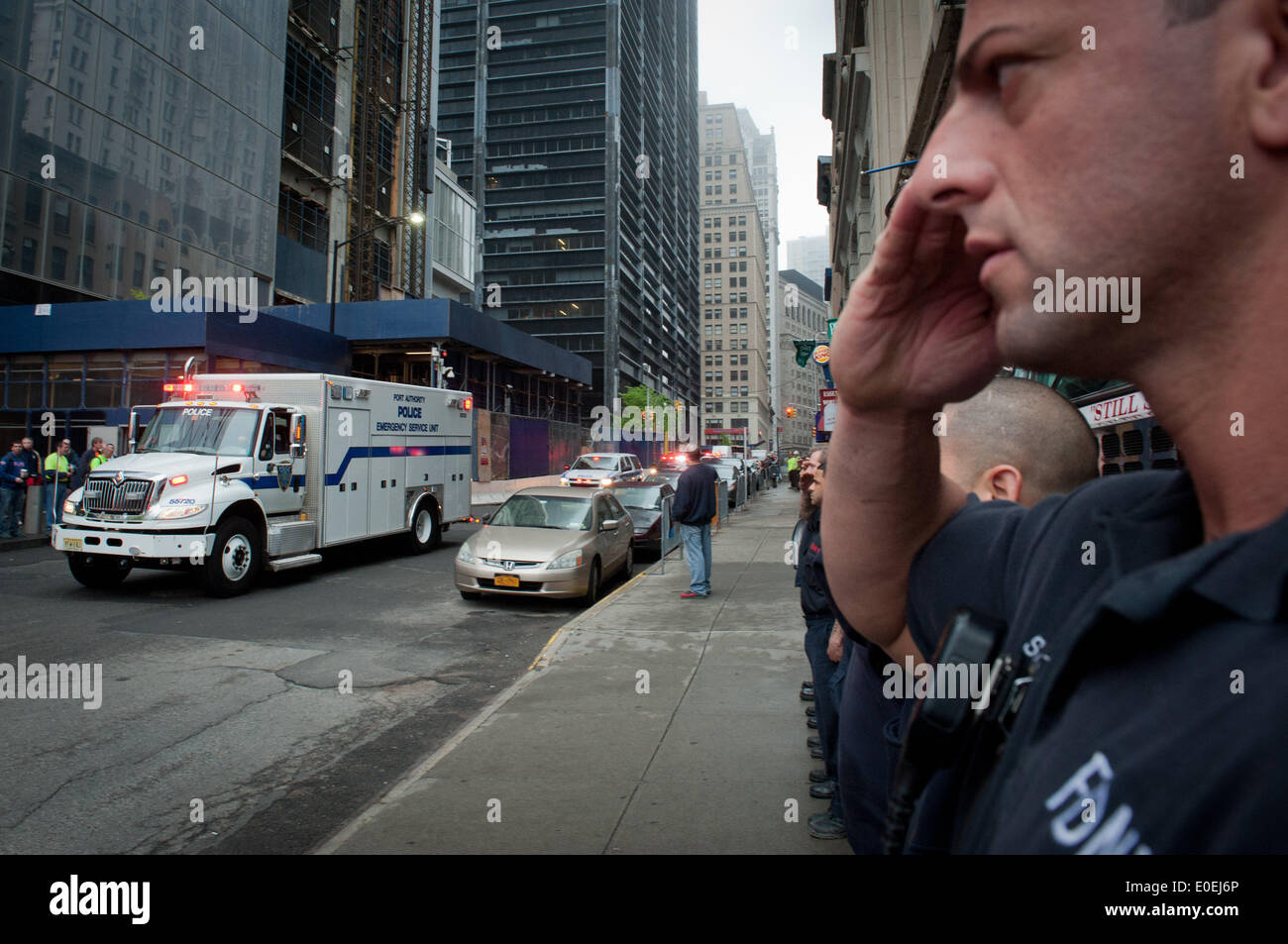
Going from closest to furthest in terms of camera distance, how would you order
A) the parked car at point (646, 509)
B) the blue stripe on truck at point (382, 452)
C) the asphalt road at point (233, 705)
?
the asphalt road at point (233, 705) → the blue stripe on truck at point (382, 452) → the parked car at point (646, 509)

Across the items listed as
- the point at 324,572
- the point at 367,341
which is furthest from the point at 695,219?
the point at 324,572

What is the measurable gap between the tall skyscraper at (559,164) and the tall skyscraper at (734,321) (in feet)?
127

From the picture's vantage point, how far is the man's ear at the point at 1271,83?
0.64 meters

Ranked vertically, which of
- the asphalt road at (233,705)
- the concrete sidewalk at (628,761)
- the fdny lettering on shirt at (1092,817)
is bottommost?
the asphalt road at (233,705)

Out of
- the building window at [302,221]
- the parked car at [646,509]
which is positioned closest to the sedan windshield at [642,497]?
the parked car at [646,509]

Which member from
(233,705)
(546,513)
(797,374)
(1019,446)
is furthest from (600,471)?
(797,374)

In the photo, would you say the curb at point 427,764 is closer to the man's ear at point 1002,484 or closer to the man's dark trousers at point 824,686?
the man's dark trousers at point 824,686

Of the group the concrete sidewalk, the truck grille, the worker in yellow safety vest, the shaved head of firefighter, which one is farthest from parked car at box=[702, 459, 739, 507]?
the shaved head of firefighter

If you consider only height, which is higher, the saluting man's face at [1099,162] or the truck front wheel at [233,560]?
the saluting man's face at [1099,162]

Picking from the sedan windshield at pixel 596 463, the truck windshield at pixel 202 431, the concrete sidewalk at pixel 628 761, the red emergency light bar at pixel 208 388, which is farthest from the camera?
the sedan windshield at pixel 596 463

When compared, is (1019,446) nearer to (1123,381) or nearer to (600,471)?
(1123,381)

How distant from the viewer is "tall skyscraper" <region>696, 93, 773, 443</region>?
14162cm

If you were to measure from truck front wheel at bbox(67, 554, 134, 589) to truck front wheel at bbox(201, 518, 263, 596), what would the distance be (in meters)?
1.29
